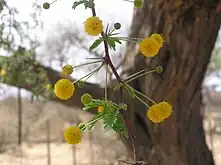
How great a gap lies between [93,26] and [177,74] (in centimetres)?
169

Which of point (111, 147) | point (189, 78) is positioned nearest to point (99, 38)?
point (189, 78)

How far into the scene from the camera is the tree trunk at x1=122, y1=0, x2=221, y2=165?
231 cm

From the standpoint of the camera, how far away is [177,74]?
7.95ft

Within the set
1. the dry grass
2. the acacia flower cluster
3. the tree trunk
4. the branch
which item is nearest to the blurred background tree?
the tree trunk

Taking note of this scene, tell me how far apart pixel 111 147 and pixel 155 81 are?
4.23 metres

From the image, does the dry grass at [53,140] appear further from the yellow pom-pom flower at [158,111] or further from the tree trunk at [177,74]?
the yellow pom-pom flower at [158,111]

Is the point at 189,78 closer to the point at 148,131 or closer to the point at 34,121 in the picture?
the point at 148,131

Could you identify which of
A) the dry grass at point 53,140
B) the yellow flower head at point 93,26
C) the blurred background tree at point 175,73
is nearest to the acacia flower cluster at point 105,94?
the yellow flower head at point 93,26

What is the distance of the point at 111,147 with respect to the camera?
664cm

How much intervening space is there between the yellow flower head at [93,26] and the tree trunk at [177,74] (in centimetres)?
152

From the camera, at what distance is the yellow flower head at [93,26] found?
763 mm

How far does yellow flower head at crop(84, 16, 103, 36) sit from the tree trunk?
4.98 feet

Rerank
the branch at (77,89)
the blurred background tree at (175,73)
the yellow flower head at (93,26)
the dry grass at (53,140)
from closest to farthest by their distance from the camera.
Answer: the yellow flower head at (93,26), the blurred background tree at (175,73), the branch at (77,89), the dry grass at (53,140)

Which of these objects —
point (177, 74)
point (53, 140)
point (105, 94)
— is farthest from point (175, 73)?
point (53, 140)
